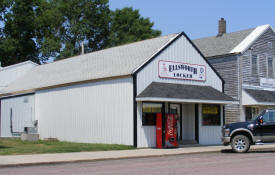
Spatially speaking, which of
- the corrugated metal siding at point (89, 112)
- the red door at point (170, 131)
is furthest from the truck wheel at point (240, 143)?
the corrugated metal siding at point (89, 112)

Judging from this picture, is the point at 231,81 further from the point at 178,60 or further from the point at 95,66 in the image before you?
the point at 95,66

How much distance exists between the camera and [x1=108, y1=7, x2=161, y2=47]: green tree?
6506cm

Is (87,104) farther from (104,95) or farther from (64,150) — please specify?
(64,150)

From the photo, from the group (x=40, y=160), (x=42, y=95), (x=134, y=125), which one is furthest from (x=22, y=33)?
(x=40, y=160)

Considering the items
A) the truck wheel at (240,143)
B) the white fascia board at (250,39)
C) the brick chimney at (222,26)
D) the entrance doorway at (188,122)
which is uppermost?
the brick chimney at (222,26)

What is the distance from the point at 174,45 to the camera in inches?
1029

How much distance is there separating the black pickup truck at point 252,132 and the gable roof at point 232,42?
39.7 ft

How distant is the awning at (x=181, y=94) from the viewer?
23.2m

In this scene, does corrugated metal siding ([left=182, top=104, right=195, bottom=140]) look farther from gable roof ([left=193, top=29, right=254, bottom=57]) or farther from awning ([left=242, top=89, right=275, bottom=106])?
gable roof ([left=193, top=29, right=254, bottom=57])

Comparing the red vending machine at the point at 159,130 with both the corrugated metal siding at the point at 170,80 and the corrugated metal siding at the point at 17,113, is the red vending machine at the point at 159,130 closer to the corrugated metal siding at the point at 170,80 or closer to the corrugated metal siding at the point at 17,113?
the corrugated metal siding at the point at 170,80

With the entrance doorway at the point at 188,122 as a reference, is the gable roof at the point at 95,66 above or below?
above

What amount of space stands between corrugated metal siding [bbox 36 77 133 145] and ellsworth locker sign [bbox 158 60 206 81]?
2.46 meters

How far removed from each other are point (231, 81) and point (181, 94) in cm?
979

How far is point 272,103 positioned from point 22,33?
134ft
